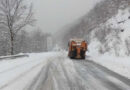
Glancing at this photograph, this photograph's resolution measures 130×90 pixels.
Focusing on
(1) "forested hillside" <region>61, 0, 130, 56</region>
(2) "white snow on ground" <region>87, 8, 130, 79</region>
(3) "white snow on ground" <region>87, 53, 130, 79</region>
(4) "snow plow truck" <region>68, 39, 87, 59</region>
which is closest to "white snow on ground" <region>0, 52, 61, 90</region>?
(3) "white snow on ground" <region>87, 53, 130, 79</region>

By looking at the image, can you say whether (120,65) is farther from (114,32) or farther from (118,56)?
(114,32)

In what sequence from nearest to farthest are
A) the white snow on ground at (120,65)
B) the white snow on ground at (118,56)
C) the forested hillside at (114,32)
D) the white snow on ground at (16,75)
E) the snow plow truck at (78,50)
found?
1. the white snow on ground at (16,75)
2. the white snow on ground at (120,65)
3. the white snow on ground at (118,56)
4. the forested hillside at (114,32)
5. the snow plow truck at (78,50)

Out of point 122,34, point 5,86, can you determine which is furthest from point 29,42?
point 5,86

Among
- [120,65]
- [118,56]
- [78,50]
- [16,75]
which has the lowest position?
[16,75]

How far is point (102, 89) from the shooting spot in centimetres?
635

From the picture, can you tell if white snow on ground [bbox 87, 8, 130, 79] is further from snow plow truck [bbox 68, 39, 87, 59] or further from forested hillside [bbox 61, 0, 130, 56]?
snow plow truck [bbox 68, 39, 87, 59]

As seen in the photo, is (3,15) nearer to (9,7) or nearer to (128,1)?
(9,7)

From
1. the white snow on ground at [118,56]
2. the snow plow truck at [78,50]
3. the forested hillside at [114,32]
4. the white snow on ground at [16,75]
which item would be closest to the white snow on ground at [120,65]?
the white snow on ground at [118,56]

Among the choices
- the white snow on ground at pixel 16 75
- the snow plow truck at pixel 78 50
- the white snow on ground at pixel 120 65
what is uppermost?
the snow plow truck at pixel 78 50

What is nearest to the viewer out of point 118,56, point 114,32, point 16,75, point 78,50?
point 16,75

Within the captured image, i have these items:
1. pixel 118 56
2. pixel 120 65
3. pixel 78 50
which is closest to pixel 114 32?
pixel 78 50

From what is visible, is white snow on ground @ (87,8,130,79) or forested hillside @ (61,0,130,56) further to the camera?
forested hillside @ (61,0,130,56)

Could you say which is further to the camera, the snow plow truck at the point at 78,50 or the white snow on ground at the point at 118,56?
the snow plow truck at the point at 78,50

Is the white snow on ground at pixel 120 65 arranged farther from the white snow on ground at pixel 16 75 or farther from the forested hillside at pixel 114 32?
the white snow on ground at pixel 16 75
